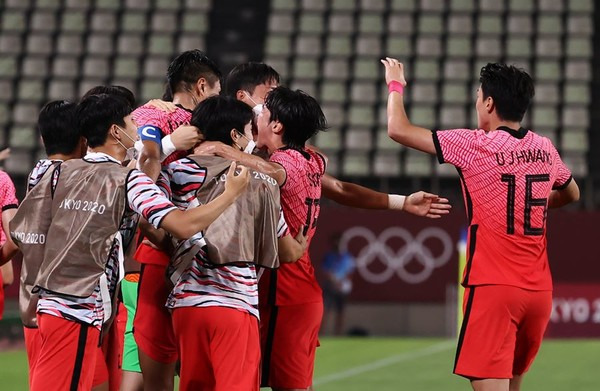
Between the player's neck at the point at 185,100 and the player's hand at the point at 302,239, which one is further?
the player's neck at the point at 185,100

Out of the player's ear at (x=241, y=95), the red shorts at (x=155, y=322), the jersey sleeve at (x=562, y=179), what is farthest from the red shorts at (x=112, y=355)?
the jersey sleeve at (x=562, y=179)

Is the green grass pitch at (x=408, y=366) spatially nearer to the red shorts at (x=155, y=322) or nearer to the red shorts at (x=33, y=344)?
the red shorts at (x=155, y=322)

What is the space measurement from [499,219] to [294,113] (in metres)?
1.13

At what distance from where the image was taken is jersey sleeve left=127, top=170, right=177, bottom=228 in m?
4.85

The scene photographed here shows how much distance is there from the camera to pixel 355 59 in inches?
847

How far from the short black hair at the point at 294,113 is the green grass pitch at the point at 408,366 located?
536 cm

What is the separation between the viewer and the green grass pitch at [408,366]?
11266 mm

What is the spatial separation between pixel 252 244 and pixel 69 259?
2.62 ft

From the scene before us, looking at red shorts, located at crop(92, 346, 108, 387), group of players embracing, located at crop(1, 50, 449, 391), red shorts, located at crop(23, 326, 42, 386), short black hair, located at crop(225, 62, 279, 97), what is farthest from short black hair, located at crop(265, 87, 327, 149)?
red shorts, located at crop(23, 326, 42, 386)

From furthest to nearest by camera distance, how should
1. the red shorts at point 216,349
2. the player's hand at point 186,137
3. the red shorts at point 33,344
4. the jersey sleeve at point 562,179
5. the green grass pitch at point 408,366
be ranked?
1. the green grass pitch at point 408,366
2. the jersey sleeve at point 562,179
3. the player's hand at point 186,137
4. the red shorts at point 33,344
5. the red shorts at point 216,349

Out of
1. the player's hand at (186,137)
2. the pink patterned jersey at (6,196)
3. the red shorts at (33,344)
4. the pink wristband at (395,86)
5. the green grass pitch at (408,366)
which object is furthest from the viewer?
the green grass pitch at (408,366)

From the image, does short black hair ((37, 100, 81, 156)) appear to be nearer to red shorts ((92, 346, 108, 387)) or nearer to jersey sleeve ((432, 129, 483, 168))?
red shorts ((92, 346, 108, 387))

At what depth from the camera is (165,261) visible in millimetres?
5809

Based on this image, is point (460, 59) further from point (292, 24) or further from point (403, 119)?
point (403, 119)
